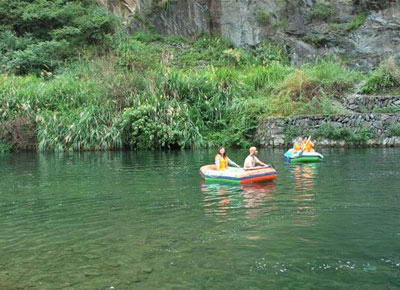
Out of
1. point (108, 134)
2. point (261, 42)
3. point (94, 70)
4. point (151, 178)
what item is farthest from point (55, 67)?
point (151, 178)

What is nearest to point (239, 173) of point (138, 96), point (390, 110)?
point (138, 96)

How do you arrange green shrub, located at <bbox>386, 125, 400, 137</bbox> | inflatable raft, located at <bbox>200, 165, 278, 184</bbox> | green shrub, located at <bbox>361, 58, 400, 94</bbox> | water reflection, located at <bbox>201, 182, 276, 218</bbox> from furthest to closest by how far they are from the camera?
green shrub, located at <bbox>361, 58, 400, 94</bbox>, green shrub, located at <bbox>386, 125, 400, 137</bbox>, inflatable raft, located at <bbox>200, 165, 278, 184</bbox>, water reflection, located at <bbox>201, 182, 276, 218</bbox>

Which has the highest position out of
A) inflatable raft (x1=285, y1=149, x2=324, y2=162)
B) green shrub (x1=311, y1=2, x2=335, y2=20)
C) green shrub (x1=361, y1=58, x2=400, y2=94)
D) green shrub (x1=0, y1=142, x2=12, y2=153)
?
green shrub (x1=311, y1=2, x2=335, y2=20)

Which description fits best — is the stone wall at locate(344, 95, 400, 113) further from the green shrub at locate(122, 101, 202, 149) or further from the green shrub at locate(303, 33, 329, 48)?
the green shrub at locate(303, 33, 329, 48)

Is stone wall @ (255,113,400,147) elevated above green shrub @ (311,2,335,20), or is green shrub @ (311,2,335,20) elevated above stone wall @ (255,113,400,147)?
green shrub @ (311,2,335,20)

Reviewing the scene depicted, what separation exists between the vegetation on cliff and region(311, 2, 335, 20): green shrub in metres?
7.45

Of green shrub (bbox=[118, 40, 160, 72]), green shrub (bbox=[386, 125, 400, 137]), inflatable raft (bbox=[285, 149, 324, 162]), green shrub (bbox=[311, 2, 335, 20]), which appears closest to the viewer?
inflatable raft (bbox=[285, 149, 324, 162])

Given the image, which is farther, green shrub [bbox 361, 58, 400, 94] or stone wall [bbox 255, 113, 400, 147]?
green shrub [bbox 361, 58, 400, 94]

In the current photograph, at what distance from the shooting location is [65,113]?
28.1 m

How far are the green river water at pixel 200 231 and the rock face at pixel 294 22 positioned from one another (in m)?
22.0

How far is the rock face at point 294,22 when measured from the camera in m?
36.9

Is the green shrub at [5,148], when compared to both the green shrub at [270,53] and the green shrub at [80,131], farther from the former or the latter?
the green shrub at [270,53]

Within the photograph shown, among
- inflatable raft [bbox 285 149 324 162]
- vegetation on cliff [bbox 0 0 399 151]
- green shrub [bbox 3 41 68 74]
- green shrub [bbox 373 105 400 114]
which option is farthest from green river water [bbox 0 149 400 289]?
green shrub [bbox 3 41 68 74]

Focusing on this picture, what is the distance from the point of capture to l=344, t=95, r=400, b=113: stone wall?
1042 inches
